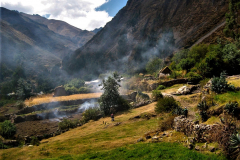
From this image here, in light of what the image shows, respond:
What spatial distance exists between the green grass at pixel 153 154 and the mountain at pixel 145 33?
4434cm

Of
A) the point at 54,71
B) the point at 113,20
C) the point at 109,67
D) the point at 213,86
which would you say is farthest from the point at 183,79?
the point at 113,20

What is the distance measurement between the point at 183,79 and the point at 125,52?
179ft

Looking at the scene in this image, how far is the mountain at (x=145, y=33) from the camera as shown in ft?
190

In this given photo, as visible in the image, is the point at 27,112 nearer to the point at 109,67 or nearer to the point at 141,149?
the point at 141,149

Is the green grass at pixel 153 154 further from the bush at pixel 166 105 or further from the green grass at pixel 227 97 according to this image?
the bush at pixel 166 105

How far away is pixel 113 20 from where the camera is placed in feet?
342

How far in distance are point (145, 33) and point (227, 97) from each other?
239 feet

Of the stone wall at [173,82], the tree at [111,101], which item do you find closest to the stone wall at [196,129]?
the tree at [111,101]

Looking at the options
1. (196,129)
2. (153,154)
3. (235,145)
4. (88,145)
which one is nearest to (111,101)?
(88,145)

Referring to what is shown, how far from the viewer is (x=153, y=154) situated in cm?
721

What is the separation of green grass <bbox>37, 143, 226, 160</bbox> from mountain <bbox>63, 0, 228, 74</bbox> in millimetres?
44340

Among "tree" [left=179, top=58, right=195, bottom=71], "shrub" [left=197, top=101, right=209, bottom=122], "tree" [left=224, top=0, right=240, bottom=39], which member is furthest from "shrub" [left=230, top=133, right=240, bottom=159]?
"tree" [left=224, top=0, right=240, bottom=39]

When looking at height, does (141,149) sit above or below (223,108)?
below

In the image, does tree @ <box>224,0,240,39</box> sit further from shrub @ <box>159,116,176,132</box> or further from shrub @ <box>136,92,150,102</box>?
shrub @ <box>159,116,176,132</box>
